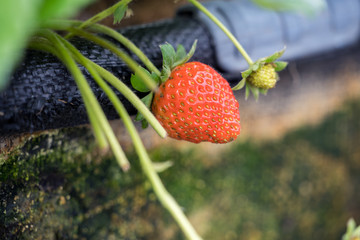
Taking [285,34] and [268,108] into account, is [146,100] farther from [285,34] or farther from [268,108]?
[268,108]

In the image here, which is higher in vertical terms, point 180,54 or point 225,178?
point 180,54

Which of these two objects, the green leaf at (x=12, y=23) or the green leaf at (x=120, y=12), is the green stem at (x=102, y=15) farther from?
the green leaf at (x=12, y=23)

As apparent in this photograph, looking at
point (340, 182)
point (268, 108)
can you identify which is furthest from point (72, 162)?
point (340, 182)

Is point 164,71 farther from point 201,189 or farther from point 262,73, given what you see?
point 201,189

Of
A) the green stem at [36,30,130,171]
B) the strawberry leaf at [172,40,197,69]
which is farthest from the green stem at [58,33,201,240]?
the strawberry leaf at [172,40,197,69]

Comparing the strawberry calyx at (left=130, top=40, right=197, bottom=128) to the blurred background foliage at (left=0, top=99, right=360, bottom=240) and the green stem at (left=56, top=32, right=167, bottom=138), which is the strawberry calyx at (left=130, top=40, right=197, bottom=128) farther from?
the blurred background foliage at (left=0, top=99, right=360, bottom=240)

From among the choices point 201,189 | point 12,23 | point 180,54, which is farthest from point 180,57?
point 201,189
